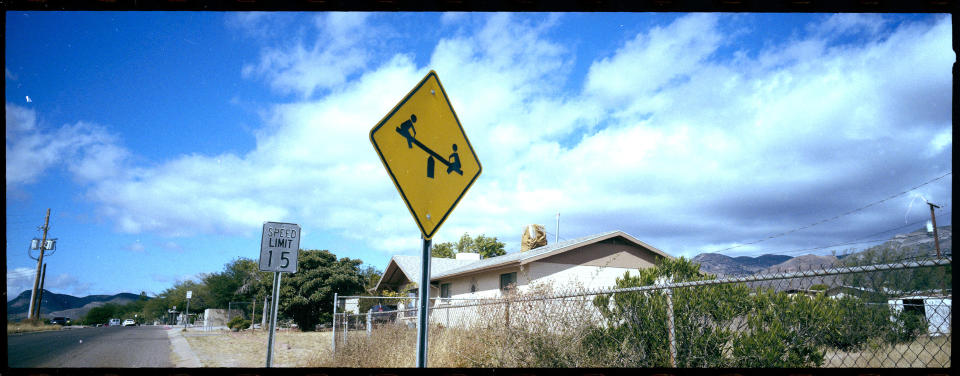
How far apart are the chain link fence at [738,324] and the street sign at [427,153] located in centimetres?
212

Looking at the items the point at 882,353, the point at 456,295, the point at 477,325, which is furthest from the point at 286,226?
the point at 456,295

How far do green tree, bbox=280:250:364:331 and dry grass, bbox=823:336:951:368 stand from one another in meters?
30.9

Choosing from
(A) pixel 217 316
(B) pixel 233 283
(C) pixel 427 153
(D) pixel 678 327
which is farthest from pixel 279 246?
(B) pixel 233 283

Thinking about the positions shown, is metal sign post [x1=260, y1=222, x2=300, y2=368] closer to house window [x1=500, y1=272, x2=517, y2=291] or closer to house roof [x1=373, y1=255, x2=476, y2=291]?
house window [x1=500, y1=272, x2=517, y2=291]

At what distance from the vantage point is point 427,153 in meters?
3.49

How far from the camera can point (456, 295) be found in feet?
77.9

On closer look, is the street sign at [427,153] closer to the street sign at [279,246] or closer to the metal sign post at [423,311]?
the metal sign post at [423,311]

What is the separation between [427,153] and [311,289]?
31256 mm

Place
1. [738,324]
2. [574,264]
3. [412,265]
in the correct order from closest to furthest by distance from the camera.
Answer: [738,324] < [574,264] < [412,265]

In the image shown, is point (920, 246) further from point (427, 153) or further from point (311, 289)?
point (311, 289)

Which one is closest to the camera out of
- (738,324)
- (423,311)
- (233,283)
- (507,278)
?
(423,311)

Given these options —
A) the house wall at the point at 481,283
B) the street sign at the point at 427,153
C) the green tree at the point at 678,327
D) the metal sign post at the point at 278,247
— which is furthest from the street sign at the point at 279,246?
the house wall at the point at 481,283

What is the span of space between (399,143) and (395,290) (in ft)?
105
